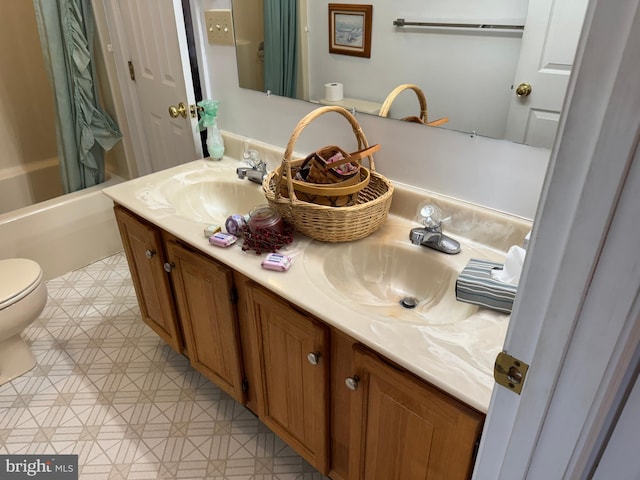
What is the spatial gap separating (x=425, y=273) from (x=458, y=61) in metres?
0.53

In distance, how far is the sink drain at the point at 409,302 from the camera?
44.3 inches

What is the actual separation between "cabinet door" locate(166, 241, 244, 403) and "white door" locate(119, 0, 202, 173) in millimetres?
660

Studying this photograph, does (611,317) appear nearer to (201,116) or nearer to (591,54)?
Answer: (591,54)

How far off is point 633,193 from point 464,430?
20.6 inches

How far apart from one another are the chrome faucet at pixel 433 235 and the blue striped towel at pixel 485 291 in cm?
19

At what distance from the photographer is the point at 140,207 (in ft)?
4.55

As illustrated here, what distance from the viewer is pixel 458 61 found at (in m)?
1.09

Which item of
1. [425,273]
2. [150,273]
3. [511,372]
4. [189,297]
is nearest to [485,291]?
[425,273]

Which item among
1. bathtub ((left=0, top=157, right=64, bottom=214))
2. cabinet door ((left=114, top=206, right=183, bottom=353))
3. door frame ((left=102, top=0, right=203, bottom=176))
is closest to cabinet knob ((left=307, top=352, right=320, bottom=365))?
cabinet door ((left=114, top=206, right=183, bottom=353))

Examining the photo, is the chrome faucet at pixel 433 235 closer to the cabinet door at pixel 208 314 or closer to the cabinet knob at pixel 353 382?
the cabinet knob at pixel 353 382

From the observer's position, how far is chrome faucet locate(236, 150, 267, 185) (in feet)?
5.03

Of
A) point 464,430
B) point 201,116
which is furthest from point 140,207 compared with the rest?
point 464,430

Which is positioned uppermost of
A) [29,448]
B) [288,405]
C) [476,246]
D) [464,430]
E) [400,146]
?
[400,146]

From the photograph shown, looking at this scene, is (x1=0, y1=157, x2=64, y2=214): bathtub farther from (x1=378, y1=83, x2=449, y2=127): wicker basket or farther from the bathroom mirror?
(x1=378, y1=83, x2=449, y2=127): wicker basket
